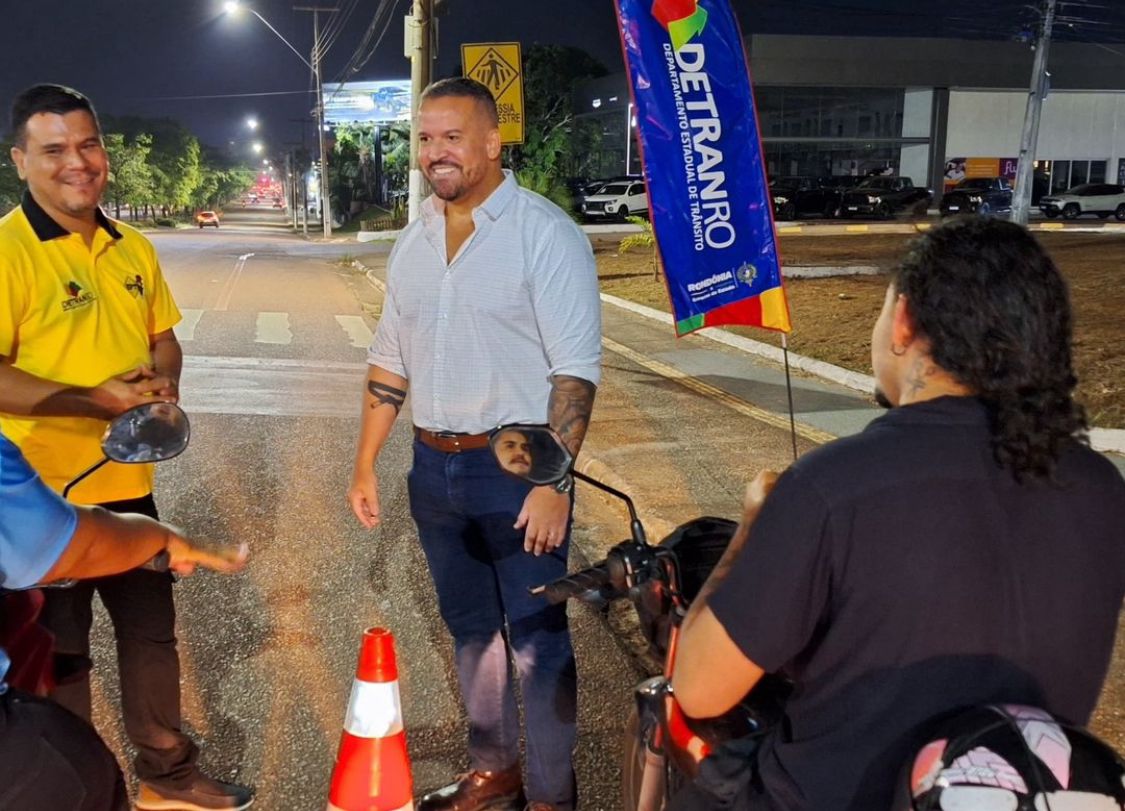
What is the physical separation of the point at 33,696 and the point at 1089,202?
4641cm

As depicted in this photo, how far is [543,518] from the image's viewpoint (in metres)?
2.96

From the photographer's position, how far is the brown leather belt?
312cm

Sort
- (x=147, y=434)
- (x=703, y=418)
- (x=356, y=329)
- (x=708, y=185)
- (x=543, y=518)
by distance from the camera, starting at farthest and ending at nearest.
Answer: (x=356, y=329) → (x=703, y=418) → (x=708, y=185) → (x=543, y=518) → (x=147, y=434)

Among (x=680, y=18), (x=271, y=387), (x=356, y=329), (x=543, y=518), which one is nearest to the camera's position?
(x=543, y=518)

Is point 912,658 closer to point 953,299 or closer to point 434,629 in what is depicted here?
point 953,299

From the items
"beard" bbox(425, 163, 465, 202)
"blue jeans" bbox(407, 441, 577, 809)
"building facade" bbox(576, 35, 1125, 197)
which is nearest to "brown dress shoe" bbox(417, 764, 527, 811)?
"blue jeans" bbox(407, 441, 577, 809)

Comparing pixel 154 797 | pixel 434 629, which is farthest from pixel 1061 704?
pixel 434 629

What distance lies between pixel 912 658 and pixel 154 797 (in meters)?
2.52

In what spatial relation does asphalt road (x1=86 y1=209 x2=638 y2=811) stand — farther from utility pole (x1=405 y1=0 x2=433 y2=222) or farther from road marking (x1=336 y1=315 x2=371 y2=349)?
utility pole (x1=405 y1=0 x2=433 y2=222)

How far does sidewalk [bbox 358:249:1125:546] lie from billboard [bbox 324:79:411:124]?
59752 mm

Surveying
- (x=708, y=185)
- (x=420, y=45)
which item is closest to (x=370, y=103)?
(x=420, y=45)

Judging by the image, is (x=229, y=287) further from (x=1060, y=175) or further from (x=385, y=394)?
(x=1060, y=175)

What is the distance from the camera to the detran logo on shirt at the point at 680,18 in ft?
13.3

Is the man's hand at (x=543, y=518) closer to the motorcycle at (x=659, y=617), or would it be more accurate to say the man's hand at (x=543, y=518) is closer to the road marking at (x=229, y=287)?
the motorcycle at (x=659, y=617)
